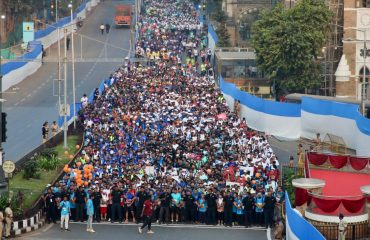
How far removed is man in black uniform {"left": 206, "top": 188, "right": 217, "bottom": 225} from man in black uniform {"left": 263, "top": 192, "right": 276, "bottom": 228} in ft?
5.59

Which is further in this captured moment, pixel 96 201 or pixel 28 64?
pixel 28 64

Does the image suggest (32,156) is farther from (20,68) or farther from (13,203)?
(20,68)

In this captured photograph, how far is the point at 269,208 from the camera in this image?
1563 inches

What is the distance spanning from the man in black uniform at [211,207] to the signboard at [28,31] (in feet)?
161

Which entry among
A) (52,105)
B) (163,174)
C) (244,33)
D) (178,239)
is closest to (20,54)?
(52,105)

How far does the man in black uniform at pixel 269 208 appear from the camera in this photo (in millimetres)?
39656

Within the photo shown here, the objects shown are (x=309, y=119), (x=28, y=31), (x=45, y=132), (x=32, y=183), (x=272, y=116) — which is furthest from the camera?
(x=28, y=31)

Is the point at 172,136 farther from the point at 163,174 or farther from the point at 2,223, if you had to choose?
the point at 2,223

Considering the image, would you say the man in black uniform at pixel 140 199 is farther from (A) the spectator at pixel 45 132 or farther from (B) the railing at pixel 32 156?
(A) the spectator at pixel 45 132

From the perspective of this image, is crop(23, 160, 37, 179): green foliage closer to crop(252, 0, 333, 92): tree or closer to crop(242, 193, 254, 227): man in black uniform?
crop(242, 193, 254, 227): man in black uniform

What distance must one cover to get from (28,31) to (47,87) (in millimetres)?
8435

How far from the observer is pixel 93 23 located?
124938 mm

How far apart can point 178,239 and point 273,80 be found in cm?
4477

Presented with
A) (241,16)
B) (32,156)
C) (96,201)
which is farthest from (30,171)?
(241,16)
